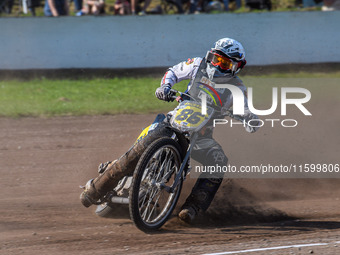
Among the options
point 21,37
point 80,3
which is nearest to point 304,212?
point 21,37

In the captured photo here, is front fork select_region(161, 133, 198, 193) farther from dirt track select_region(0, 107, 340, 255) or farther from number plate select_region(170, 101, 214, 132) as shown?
dirt track select_region(0, 107, 340, 255)

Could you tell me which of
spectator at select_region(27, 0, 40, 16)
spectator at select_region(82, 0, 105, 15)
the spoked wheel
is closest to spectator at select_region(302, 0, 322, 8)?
spectator at select_region(82, 0, 105, 15)

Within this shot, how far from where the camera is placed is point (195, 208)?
5.73 meters

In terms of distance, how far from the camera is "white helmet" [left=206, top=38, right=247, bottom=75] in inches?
227

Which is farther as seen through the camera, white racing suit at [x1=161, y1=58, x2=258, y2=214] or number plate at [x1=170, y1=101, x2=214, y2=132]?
white racing suit at [x1=161, y1=58, x2=258, y2=214]

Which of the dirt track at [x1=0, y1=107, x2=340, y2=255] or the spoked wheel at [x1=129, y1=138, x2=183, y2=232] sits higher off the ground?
the spoked wheel at [x1=129, y1=138, x2=183, y2=232]

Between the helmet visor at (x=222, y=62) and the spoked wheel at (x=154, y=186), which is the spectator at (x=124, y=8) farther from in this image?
the spoked wheel at (x=154, y=186)

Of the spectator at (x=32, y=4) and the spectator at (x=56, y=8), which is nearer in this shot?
the spectator at (x=56, y=8)

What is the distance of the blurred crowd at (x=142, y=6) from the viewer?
1367cm

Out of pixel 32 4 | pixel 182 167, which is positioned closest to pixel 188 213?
pixel 182 167

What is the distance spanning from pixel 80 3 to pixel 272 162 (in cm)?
802

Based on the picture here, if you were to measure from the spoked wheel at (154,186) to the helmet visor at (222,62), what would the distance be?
0.99 meters

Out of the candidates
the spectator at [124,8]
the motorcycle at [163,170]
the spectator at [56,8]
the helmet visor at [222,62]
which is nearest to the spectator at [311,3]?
the spectator at [124,8]

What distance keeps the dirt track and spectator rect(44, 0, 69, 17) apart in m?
4.05
